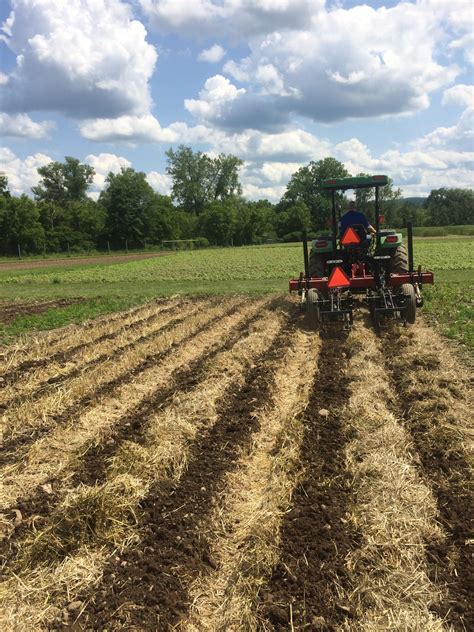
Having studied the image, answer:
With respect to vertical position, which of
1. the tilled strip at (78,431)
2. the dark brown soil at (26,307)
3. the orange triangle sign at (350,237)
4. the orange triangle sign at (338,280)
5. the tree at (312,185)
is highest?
the tree at (312,185)

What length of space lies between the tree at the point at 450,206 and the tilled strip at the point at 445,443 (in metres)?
87.0

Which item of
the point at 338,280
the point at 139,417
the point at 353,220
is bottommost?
the point at 139,417

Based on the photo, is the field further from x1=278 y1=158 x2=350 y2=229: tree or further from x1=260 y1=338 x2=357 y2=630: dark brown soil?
x1=278 y1=158 x2=350 y2=229: tree

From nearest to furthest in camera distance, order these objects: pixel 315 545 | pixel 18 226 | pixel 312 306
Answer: pixel 315 545, pixel 312 306, pixel 18 226

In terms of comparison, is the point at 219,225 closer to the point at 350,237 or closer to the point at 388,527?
the point at 350,237

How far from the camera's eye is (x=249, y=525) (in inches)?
138

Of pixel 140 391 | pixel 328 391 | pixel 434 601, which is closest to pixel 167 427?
pixel 140 391

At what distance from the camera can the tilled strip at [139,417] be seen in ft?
14.5

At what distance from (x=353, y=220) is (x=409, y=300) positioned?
6.81 feet

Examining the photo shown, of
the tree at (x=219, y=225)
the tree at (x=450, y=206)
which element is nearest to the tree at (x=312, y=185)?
the tree at (x=219, y=225)

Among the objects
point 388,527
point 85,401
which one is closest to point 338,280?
point 85,401

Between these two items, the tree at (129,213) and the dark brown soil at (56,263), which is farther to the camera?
the tree at (129,213)

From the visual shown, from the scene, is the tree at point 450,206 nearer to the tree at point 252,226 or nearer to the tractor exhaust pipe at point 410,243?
the tree at point 252,226

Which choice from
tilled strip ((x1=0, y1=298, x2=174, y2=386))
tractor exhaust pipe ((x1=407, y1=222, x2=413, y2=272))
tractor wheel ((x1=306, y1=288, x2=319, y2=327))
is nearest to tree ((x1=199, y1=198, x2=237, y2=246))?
tilled strip ((x1=0, y1=298, x2=174, y2=386))
